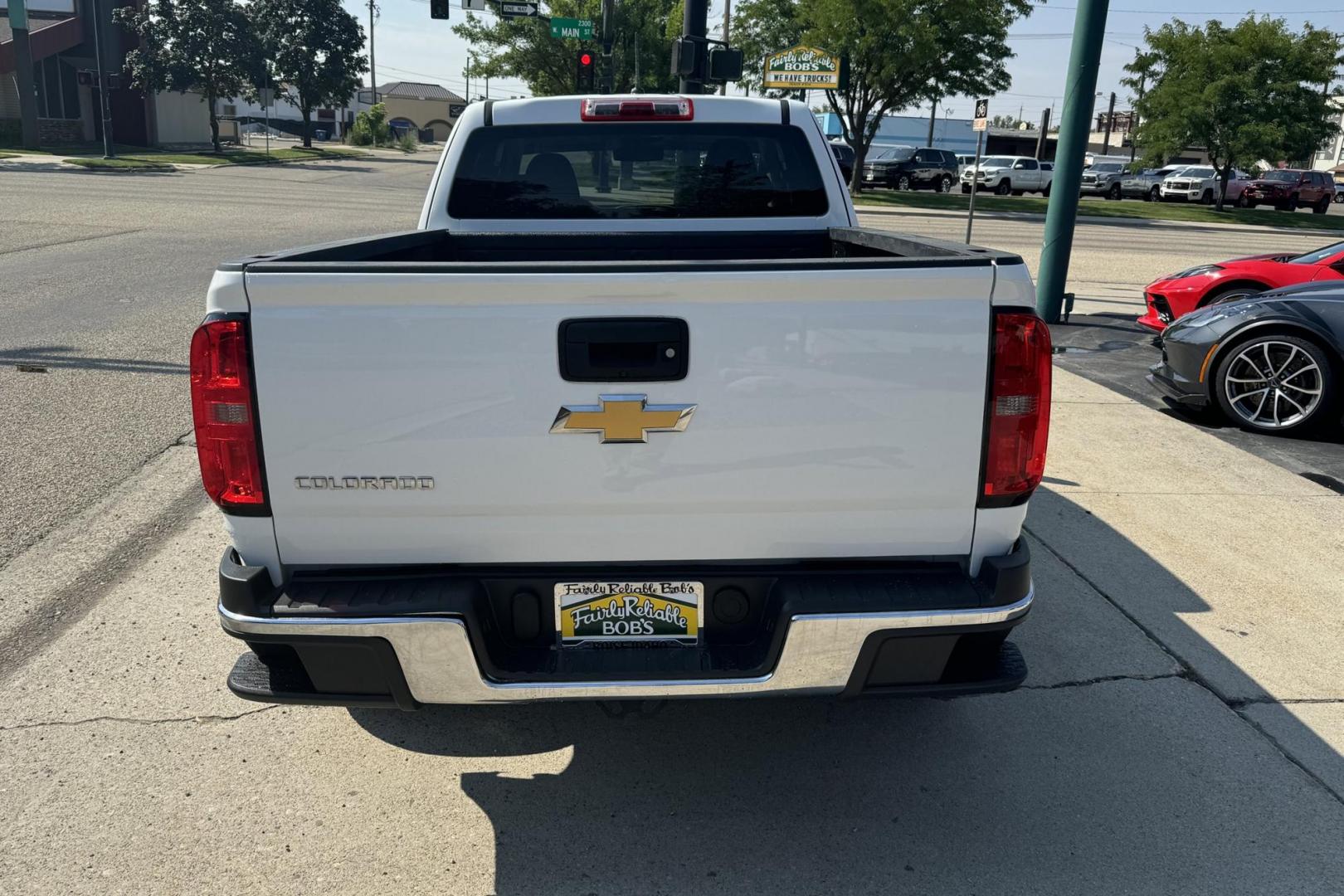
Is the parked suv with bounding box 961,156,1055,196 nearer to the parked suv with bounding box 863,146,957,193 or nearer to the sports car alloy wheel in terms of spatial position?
the parked suv with bounding box 863,146,957,193

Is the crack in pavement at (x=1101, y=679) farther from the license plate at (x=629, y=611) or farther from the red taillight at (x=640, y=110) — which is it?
the red taillight at (x=640, y=110)

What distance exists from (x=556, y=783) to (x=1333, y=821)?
2.35 metres

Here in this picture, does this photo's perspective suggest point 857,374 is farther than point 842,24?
No

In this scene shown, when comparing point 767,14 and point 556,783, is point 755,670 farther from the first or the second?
point 767,14

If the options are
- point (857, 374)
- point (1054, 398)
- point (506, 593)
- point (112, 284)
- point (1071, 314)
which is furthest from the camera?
point (1071, 314)

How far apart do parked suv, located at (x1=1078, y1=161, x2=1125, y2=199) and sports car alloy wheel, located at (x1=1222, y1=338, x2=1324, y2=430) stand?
136 ft

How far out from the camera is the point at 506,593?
113 inches

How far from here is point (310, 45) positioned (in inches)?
2285

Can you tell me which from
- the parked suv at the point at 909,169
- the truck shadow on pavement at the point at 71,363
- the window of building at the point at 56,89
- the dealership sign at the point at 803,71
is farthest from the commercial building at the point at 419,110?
the truck shadow on pavement at the point at 71,363

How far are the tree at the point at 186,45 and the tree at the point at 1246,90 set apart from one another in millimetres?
40940

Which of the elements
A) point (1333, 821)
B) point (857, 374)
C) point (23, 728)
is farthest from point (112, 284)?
point (1333, 821)

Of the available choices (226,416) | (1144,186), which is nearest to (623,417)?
(226,416)

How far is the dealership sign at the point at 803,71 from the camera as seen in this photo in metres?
27.9

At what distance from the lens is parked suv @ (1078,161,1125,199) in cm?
Answer: 4603
